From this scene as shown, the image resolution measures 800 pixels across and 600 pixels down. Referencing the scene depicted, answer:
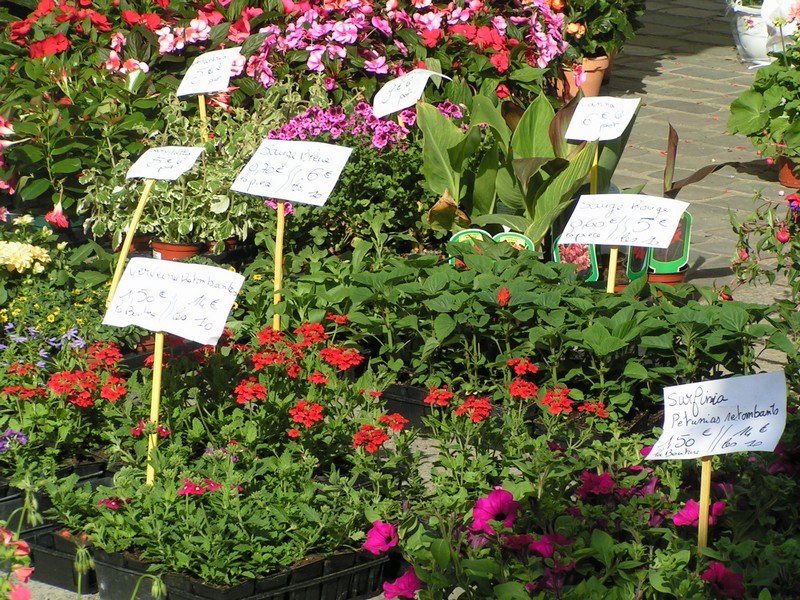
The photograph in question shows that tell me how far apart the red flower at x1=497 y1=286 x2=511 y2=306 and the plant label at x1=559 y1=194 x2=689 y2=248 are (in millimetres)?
248

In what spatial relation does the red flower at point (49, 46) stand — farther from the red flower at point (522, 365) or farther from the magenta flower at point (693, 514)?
the magenta flower at point (693, 514)

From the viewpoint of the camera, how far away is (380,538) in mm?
2898

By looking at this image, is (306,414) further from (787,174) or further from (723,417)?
(787,174)

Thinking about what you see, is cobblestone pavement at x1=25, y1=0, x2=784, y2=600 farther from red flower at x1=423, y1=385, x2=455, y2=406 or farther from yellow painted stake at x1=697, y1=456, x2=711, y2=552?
yellow painted stake at x1=697, y1=456, x2=711, y2=552

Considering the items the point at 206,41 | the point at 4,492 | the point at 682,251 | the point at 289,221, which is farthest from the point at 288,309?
the point at 206,41

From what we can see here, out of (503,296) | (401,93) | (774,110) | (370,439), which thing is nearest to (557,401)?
(503,296)

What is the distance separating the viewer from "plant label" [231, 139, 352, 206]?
3.95 m

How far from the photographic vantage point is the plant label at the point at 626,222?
12.4 feet

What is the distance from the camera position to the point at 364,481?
3412mm

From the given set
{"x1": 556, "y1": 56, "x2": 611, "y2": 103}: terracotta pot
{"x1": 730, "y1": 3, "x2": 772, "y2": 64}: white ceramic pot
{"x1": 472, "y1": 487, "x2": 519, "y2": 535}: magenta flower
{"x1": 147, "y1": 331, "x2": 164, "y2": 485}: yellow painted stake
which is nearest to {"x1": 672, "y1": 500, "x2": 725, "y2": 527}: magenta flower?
{"x1": 472, "y1": 487, "x2": 519, "y2": 535}: magenta flower

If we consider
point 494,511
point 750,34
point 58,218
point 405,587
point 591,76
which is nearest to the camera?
point 405,587

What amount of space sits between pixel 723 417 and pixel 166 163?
219 cm

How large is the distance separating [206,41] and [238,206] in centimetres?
136

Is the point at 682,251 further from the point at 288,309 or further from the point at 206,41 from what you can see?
the point at 206,41
